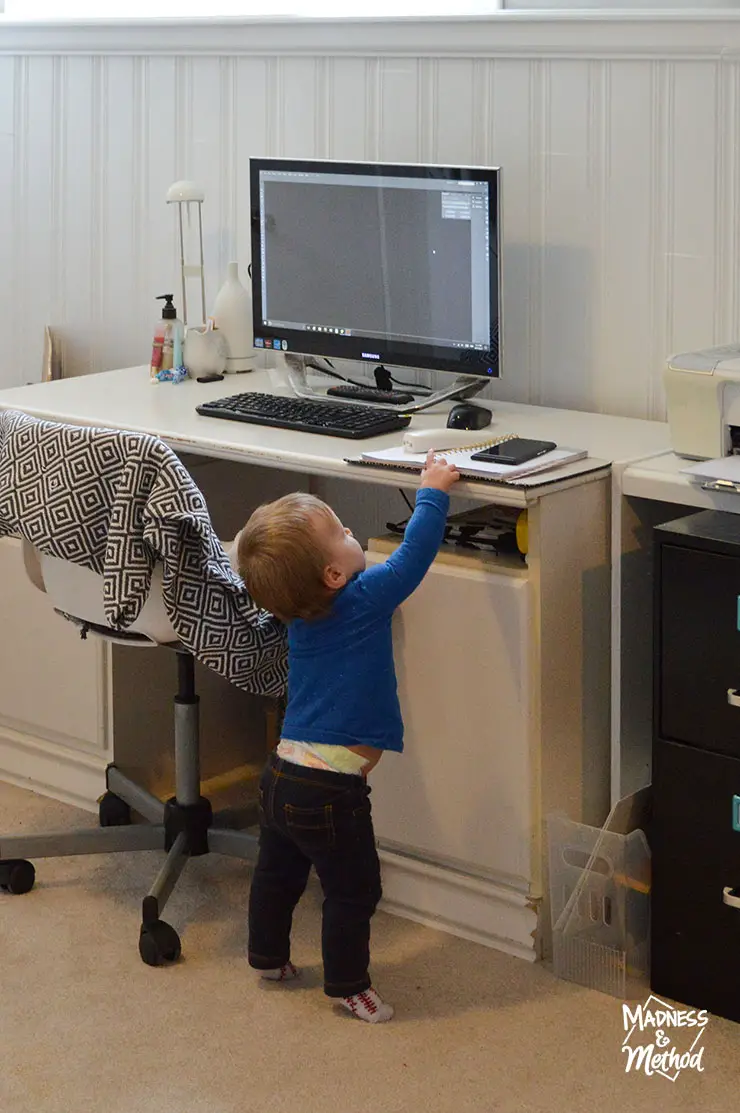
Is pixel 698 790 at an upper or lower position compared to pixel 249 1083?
upper

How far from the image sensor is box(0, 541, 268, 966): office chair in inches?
98.2

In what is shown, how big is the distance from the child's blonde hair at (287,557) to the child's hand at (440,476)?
175 millimetres

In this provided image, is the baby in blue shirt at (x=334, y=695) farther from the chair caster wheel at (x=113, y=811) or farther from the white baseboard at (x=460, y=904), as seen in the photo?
the chair caster wheel at (x=113, y=811)

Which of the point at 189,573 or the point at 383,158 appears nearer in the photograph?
the point at 189,573

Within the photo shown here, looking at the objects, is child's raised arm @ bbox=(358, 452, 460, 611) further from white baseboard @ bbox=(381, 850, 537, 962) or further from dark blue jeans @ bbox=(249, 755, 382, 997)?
white baseboard @ bbox=(381, 850, 537, 962)

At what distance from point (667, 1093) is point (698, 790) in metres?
0.42

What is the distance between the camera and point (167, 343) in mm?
3238

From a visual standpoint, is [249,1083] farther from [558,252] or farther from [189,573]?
[558,252]

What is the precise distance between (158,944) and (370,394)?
112cm

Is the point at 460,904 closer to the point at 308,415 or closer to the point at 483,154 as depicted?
the point at 308,415

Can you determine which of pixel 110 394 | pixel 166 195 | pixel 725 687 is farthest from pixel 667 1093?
pixel 166 195

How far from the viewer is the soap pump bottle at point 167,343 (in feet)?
10.6

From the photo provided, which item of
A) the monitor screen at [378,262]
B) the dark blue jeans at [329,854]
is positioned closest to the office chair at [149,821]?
the dark blue jeans at [329,854]

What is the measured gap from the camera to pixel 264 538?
2172mm
